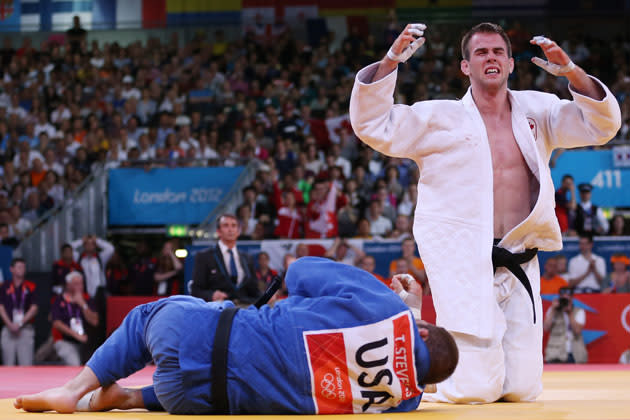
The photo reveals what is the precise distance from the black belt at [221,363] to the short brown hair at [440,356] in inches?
28.0

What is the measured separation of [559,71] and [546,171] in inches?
19.1

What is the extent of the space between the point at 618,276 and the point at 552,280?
698mm

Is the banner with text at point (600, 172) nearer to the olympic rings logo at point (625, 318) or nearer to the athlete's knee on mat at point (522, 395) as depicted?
the olympic rings logo at point (625, 318)

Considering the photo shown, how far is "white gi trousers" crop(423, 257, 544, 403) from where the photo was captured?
4.01 meters

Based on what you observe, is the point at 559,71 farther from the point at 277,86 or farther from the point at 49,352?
the point at 277,86

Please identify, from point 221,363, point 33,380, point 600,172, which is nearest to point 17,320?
point 33,380

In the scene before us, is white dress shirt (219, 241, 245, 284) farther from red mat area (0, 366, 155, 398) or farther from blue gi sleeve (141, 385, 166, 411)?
blue gi sleeve (141, 385, 166, 411)

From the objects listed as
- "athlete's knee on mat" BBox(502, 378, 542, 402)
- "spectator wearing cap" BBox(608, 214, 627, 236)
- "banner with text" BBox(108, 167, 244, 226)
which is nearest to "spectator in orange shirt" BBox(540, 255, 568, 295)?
"spectator wearing cap" BBox(608, 214, 627, 236)

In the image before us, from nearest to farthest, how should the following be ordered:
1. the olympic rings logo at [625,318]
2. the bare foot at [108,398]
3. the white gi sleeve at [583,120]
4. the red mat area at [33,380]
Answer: the bare foot at [108,398], the white gi sleeve at [583,120], the red mat area at [33,380], the olympic rings logo at [625,318]

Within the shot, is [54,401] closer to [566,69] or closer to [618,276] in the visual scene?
[566,69]

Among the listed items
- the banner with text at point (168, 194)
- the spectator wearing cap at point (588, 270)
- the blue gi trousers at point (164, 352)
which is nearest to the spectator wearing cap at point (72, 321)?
the banner with text at point (168, 194)

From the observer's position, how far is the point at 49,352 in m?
10.1

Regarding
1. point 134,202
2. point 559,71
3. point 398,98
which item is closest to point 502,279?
point 559,71

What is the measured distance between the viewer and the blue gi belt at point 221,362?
3.13 m
